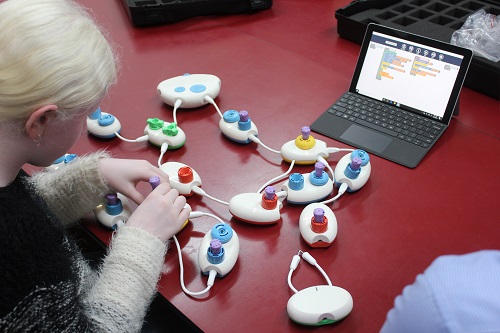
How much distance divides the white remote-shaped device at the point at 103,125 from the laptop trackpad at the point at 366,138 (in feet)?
1.51

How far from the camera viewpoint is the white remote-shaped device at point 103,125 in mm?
1023

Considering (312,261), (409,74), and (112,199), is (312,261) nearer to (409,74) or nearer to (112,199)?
(112,199)

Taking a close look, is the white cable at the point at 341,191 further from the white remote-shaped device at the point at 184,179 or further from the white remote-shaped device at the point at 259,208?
the white remote-shaped device at the point at 184,179

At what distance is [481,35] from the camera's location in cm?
117

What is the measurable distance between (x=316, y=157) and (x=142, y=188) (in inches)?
12.6

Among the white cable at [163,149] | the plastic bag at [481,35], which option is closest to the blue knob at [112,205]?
the white cable at [163,149]

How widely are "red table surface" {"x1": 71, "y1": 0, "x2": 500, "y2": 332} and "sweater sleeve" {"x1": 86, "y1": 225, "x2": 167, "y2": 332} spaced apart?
39 millimetres

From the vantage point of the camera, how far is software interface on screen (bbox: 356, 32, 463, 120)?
971 millimetres

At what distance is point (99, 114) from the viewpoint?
1.04m

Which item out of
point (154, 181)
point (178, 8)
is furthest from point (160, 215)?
point (178, 8)

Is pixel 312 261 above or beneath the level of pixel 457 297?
beneath

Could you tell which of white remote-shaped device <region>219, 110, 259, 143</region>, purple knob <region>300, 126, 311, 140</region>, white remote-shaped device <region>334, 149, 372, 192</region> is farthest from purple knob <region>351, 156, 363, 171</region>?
white remote-shaped device <region>219, 110, 259, 143</region>

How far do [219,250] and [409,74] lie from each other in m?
0.54

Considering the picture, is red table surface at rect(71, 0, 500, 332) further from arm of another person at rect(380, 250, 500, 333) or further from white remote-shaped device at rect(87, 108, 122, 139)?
arm of another person at rect(380, 250, 500, 333)
